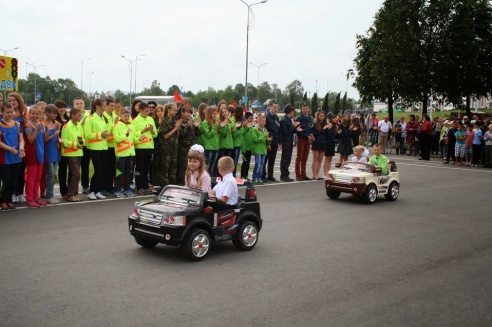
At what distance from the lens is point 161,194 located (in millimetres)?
8281

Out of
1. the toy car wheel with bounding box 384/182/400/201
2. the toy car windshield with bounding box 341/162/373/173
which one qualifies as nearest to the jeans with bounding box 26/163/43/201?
the toy car windshield with bounding box 341/162/373/173

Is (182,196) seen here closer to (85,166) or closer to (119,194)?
(119,194)

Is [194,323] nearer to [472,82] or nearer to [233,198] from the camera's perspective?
[233,198]

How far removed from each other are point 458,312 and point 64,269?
4.97 m

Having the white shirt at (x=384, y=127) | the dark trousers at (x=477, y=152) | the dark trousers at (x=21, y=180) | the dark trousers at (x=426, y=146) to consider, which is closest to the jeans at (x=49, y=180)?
the dark trousers at (x=21, y=180)

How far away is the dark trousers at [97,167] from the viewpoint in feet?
41.1

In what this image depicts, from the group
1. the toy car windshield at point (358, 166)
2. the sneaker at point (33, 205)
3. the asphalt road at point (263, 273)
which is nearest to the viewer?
the asphalt road at point (263, 273)

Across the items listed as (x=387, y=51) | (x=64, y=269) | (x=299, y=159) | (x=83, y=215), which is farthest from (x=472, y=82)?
(x=64, y=269)

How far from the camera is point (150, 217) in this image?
7660 mm

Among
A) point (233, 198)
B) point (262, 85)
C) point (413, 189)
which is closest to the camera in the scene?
point (233, 198)

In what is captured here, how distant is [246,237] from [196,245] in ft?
3.48

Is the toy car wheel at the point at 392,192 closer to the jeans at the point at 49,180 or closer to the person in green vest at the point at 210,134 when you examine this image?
the person in green vest at the point at 210,134

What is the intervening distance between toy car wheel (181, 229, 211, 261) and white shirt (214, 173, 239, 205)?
762 mm

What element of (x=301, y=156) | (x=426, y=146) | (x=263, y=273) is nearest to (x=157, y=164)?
(x=301, y=156)
